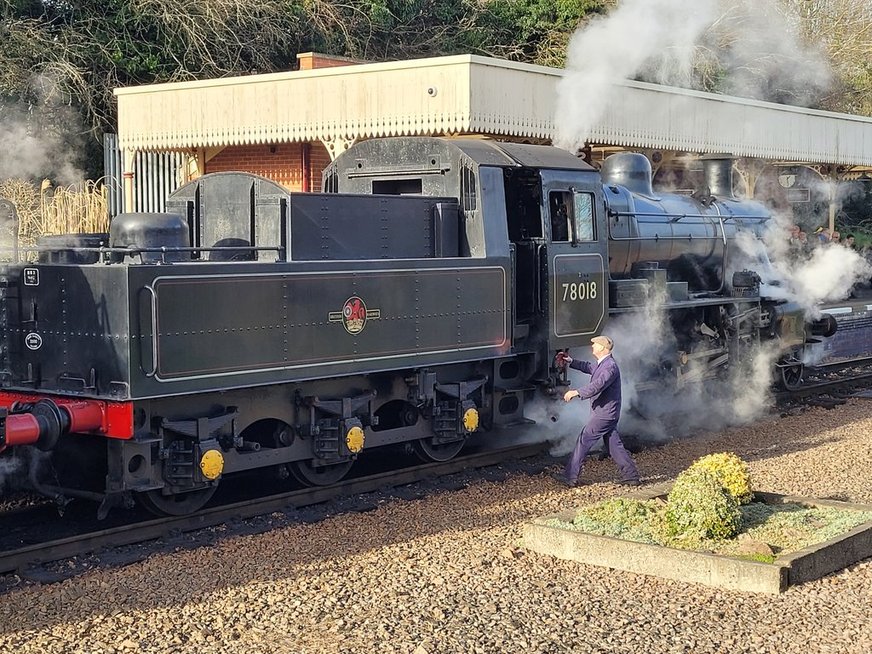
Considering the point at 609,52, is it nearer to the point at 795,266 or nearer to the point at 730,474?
the point at 795,266

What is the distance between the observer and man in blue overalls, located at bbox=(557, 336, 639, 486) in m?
8.90

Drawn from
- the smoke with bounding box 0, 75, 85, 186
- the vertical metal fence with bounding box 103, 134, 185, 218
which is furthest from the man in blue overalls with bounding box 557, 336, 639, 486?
the smoke with bounding box 0, 75, 85, 186

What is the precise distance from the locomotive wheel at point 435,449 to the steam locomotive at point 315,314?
2cm

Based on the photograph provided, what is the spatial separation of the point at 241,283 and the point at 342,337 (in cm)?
106

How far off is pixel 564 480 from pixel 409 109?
7173mm

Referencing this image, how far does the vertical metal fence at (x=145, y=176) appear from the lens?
61.4 ft

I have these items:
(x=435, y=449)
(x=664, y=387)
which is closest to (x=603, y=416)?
(x=435, y=449)

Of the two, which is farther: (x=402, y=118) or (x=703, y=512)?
(x=402, y=118)

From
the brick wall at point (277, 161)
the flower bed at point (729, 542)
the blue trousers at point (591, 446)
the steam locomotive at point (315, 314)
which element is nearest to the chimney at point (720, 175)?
the steam locomotive at point (315, 314)

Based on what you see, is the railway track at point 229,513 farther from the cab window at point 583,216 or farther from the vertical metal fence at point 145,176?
the vertical metal fence at point 145,176

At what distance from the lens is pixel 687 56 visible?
68.0ft

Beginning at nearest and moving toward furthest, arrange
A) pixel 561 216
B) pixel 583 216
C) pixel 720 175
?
1. pixel 561 216
2. pixel 583 216
3. pixel 720 175

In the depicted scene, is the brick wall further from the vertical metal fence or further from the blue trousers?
the blue trousers

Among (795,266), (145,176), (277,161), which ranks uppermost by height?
(277,161)
